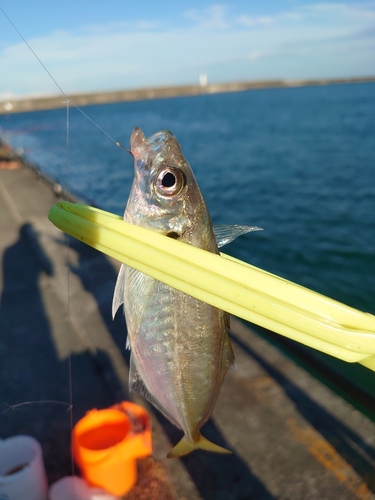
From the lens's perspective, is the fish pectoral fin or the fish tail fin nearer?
the fish pectoral fin

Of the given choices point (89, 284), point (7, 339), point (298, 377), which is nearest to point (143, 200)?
point (298, 377)

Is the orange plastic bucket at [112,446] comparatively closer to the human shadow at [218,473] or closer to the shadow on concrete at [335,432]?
the human shadow at [218,473]

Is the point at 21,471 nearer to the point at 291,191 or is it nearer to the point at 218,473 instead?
the point at 218,473

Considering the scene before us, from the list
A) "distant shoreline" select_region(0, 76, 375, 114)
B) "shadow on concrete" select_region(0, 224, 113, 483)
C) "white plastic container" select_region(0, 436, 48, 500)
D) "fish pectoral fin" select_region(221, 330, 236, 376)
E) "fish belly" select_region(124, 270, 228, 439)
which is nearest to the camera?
"fish belly" select_region(124, 270, 228, 439)

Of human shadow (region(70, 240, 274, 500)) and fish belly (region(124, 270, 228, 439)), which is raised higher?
fish belly (region(124, 270, 228, 439))

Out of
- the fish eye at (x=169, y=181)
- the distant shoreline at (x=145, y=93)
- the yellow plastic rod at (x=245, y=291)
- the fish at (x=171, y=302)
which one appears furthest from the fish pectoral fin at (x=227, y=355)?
the distant shoreline at (x=145, y=93)

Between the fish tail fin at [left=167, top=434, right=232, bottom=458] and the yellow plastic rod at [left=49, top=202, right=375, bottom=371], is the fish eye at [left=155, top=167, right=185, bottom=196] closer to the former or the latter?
the yellow plastic rod at [left=49, top=202, right=375, bottom=371]

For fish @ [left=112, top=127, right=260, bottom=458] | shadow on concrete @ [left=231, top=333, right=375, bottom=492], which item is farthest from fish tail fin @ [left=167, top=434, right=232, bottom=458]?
shadow on concrete @ [left=231, top=333, right=375, bottom=492]
